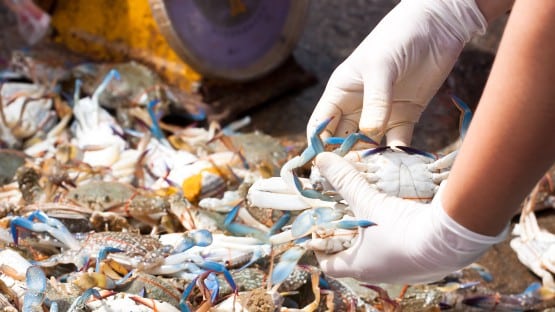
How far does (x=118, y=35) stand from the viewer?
14.3 ft

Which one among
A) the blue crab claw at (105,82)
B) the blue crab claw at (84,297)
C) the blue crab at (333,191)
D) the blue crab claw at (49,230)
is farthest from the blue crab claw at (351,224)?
the blue crab claw at (105,82)

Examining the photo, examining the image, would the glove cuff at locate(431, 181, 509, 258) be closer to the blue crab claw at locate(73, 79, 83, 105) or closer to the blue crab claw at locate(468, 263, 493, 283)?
the blue crab claw at locate(468, 263, 493, 283)

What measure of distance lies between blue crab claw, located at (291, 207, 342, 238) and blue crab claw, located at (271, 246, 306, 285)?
8 cm

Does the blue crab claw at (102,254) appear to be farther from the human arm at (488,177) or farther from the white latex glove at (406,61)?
the human arm at (488,177)

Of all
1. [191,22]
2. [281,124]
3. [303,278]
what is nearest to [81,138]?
[191,22]

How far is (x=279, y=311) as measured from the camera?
2.09m

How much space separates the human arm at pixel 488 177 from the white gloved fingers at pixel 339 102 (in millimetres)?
346

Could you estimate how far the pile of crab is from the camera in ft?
6.26

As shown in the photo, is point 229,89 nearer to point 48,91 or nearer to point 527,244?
point 48,91

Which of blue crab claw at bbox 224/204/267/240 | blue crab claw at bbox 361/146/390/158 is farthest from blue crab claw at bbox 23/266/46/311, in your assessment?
blue crab claw at bbox 361/146/390/158

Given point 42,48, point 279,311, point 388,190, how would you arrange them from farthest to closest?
1. point 42,48
2. point 279,311
3. point 388,190

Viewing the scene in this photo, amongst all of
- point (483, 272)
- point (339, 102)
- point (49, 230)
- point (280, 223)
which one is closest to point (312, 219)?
point (339, 102)

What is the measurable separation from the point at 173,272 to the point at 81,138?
1465mm

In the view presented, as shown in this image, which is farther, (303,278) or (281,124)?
(281,124)
